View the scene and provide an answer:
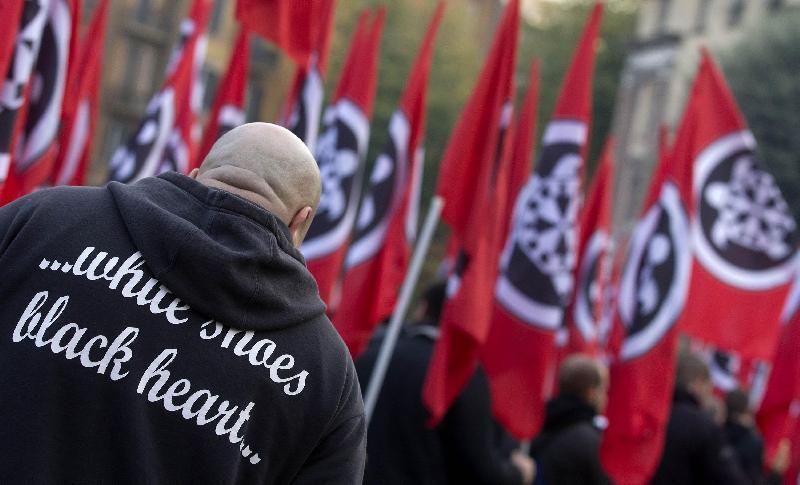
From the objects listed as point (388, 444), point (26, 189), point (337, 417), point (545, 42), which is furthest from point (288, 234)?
point (545, 42)

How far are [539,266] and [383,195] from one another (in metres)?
1.19

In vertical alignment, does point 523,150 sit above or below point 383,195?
above

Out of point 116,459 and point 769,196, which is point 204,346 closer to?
point 116,459

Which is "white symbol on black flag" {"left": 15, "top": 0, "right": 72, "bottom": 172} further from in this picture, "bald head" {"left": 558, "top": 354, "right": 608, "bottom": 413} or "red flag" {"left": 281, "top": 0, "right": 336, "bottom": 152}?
"bald head" {"left": 558, "top": 354, "right": 608, "bottom": 413}

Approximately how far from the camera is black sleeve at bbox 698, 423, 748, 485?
8000 millimetres

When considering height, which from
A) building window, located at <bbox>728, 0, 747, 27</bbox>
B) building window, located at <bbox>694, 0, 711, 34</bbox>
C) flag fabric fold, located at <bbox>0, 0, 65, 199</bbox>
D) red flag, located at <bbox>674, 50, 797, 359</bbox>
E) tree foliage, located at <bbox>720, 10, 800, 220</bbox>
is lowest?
building window, located at <bbox>694, 0, 711, 34</bbox>

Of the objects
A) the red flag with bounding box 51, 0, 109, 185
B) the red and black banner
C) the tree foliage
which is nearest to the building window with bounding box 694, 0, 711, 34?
the tree foliage

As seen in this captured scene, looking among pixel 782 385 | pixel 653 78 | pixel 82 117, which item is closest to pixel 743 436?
pixel 782 385

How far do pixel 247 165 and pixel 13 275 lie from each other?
54 cm

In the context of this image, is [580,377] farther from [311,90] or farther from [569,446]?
[311,90]

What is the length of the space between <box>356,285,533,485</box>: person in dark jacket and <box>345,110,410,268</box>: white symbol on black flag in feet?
7.10

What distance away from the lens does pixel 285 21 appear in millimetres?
7422

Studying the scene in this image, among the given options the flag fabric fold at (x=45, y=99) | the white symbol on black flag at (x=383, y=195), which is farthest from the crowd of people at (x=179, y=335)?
the white symbol on black flag at (x=383, y=195)

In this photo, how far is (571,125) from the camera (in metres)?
8.77
